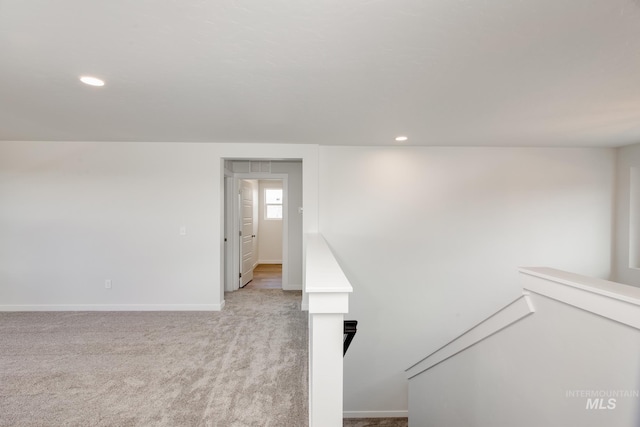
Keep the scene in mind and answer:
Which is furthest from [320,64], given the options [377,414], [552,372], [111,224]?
[377,414]

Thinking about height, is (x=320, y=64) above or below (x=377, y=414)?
above

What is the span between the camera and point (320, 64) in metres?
1.68

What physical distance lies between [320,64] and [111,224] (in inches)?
139

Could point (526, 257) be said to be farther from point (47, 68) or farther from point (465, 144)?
point (47, 68)

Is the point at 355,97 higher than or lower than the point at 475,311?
higher

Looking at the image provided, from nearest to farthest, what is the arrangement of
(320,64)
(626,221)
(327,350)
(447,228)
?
(327,350)
(320,64)
(626,221)
(447,228)

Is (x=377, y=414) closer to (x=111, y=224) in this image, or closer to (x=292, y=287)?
(x=292, y=287)

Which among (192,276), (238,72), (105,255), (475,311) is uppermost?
(238,72)

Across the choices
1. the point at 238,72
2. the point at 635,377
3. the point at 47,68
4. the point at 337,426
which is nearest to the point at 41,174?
the point at 47,68

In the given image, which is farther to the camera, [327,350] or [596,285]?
[596,285]

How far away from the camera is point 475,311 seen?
4117 mm

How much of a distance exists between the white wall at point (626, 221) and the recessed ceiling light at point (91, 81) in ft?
19.7

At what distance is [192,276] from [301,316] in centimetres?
154

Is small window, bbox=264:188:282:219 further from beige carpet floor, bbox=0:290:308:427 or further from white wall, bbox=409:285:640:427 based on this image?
white wall, bbox=409:285:640:427
